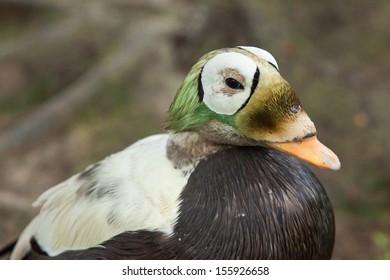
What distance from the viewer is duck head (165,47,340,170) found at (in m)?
1.35

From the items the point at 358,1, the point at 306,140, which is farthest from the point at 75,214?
the point at 358,1

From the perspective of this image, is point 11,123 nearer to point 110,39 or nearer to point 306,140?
point 110,39

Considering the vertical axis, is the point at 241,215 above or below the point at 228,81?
below

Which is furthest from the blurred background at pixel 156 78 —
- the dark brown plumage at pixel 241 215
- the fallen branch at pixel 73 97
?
the dark brown plumage at pixel 241 215

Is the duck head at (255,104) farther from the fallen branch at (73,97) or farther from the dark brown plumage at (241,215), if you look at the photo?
the fallen branch at (73,97)

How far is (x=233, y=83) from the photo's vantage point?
1369mm

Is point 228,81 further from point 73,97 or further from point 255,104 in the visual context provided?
point 73,97

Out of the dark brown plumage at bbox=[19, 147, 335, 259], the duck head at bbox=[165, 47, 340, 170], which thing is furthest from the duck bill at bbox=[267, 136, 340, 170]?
the dark brown plumage at bbox=[19, 147, 335, 259]

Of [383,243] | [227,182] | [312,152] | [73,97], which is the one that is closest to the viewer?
[312,152]

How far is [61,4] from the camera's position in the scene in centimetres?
355

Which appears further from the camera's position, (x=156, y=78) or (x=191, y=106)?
(x=156, y=78)

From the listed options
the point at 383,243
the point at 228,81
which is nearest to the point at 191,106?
the point at 228,81

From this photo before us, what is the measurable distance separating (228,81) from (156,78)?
5.92ft

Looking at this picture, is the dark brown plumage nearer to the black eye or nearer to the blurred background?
the black eye
